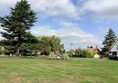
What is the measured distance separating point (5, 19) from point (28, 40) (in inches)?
232

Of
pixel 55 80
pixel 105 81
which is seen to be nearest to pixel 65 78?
pixel 55 80

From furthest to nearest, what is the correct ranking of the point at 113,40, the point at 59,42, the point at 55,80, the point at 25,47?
the point at 59,42, the point at 113,40, the point at 25,47, the point at 55,80

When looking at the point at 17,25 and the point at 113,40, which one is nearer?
the point at 17,25

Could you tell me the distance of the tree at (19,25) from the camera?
5262 centimetres

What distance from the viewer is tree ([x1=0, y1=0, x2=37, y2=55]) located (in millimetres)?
52625

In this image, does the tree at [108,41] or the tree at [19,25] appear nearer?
the tree at [19,25]

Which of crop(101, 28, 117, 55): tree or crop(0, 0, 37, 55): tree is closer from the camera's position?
crop(0, 0, 37, 55): tree

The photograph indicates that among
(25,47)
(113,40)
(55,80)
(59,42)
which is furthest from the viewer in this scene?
(59,42)

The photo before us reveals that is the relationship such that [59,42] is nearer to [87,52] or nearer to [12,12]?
[87,52]

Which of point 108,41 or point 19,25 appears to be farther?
point 108,41

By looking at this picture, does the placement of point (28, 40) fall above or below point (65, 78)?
above

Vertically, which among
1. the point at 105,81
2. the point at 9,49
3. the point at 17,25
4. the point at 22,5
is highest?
the point at 22,5

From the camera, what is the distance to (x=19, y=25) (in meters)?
52.0

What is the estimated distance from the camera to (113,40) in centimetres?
9975
